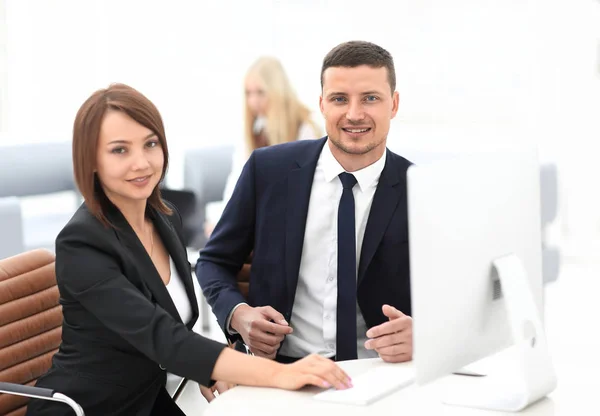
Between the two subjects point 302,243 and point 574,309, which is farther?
point 574,309

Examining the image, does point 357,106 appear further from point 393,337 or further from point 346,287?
point 393,337

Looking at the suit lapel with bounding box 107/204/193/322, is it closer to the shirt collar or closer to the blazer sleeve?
the blazer sleeve

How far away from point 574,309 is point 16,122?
4.63m

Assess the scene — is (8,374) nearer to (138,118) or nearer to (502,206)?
(138,118)

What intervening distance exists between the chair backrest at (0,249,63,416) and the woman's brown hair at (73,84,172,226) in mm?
425

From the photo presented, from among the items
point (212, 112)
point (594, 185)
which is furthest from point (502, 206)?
point (212, 112)

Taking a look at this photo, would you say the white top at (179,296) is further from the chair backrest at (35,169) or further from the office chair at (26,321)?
the chair backrest at (35,169)

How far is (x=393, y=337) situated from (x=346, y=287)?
32cm

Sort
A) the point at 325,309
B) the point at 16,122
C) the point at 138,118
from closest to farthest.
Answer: the point at 138,118 → the point at 325,309 → the point at 16,122

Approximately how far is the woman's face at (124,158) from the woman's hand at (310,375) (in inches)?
20.7

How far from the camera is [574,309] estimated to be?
18.9 ft

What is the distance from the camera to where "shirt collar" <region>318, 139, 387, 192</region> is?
256 centimetres

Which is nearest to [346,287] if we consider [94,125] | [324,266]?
[324,266]

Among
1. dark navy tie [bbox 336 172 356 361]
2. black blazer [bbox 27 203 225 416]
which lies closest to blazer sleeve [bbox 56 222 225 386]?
black blazer [bbox 27 203 225 416]
